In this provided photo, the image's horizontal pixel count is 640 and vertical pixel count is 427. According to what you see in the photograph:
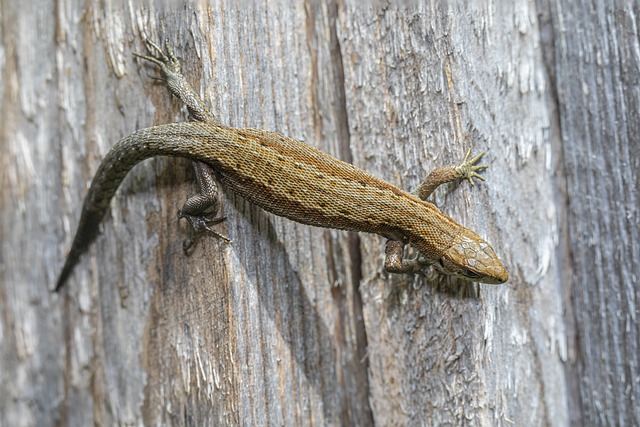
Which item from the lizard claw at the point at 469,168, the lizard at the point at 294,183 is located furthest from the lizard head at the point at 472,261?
the lizard claw at the point at 469,168

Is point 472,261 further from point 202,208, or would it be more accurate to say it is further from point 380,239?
point 202,208

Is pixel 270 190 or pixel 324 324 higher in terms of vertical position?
pixel 270 190

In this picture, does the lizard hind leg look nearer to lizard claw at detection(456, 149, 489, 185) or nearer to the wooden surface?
the wooden surface

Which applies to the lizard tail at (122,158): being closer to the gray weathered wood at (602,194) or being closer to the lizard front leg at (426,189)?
the lizard front leg at (426,189)

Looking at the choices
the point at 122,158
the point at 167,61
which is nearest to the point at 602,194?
the point at 167,61

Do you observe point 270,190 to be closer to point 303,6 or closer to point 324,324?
point 324,324

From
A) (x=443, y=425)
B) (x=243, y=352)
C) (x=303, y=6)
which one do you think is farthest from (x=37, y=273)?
(x=443, y=425)

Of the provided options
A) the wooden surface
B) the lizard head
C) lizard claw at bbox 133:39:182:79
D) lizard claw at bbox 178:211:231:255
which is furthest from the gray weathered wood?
lizard claw at bbox 133:39:182:79
